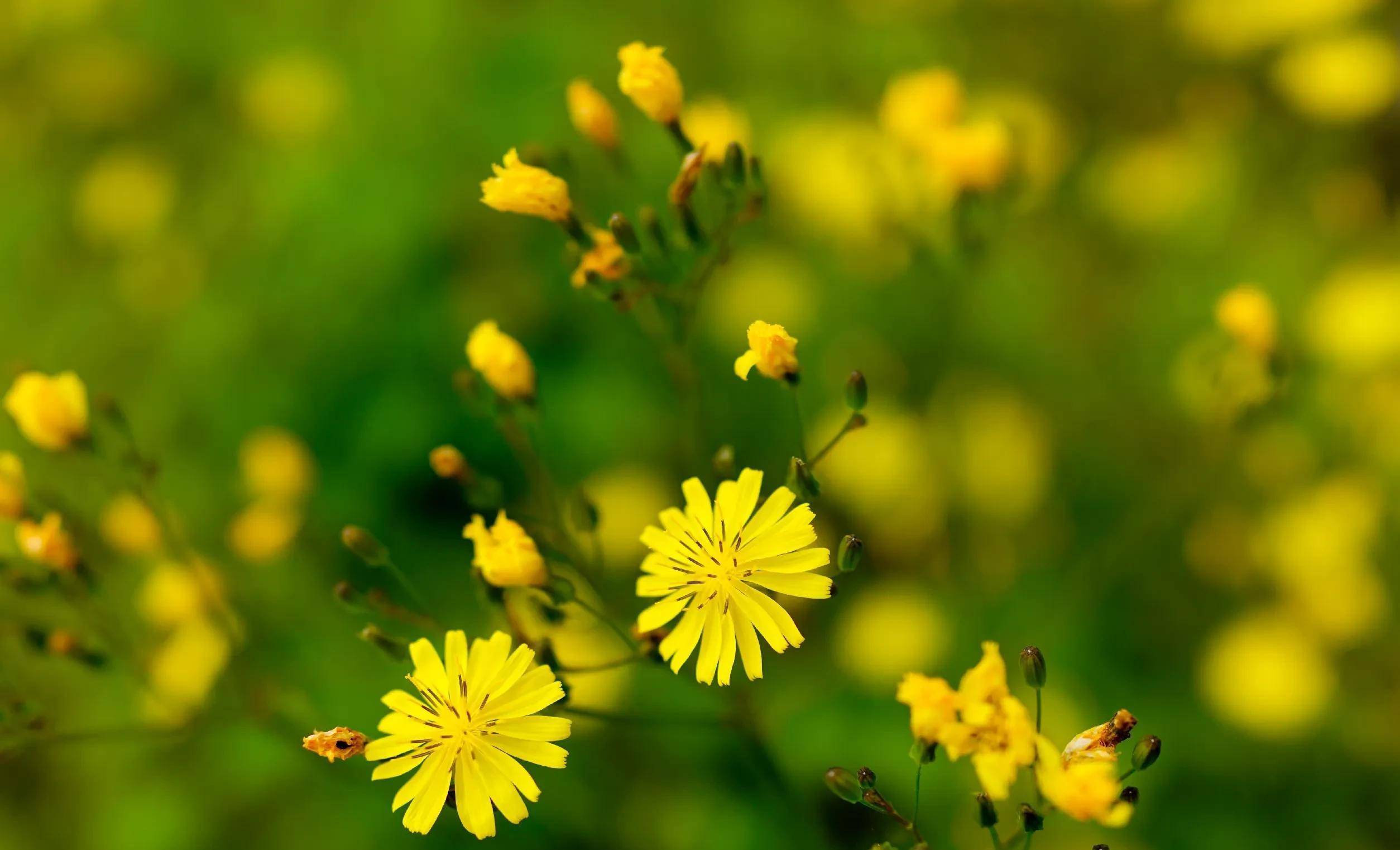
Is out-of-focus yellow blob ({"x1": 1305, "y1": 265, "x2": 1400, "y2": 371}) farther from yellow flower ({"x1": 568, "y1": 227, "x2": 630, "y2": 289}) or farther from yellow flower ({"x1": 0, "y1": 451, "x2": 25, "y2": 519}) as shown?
yellow flower ({"x1": 0, "y1": 451, "x2": 25, "y2": 519})

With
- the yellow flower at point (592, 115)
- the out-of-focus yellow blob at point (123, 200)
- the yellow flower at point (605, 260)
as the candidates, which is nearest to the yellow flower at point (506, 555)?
the yellow flower at point (605, 260)

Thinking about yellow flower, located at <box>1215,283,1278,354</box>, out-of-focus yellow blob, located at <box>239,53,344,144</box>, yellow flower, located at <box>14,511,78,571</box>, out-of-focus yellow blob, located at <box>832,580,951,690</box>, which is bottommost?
yellow flower, located at <box>14,511,78,571</box>

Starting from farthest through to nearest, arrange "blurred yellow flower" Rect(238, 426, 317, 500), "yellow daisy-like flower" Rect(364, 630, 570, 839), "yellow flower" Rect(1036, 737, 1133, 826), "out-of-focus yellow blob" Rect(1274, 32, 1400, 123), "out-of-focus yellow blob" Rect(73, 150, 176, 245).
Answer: "out-of-focus yellow blob" Rect(73, 150, 176, 245) < "out-of-focus yellow blob" Rect(1274, 32, 1400, 123) < "blurred yellow flower" Rect(238, 426, 317, 500) < "yellow daisy-like flower" Rect(364, 630, 570, 839) < "yellow flower" Rect(1036, 737, 1133, 826)

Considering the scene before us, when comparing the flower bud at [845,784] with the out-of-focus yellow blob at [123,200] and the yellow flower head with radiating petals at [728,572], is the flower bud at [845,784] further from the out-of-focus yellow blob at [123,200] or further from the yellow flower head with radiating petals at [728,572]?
the out-of-focus yellow blob at [123,200]

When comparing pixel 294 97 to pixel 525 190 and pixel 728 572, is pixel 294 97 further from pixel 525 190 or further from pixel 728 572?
pixel 728 572

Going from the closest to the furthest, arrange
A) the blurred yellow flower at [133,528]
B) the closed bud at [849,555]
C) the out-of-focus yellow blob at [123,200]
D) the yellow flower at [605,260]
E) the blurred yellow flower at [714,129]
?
the closed bud at [849,555] → the yellow flower at [605,260] → the blurred yellow flower at [714,129] → the blurred yellow flower at [133,528] → the out-of-focus yellow blob at [123,200]

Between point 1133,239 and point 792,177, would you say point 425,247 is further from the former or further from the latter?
A: point 1133,239

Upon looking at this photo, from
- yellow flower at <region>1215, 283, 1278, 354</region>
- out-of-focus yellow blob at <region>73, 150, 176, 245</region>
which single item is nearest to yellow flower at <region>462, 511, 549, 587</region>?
yellow flower at <region>1215, 283, 1278, 354</region>

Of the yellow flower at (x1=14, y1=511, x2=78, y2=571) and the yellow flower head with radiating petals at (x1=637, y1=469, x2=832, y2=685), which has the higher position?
the yellow flower head with radiating petals at (x1=637, y1=469, x2=832, y2=685)
